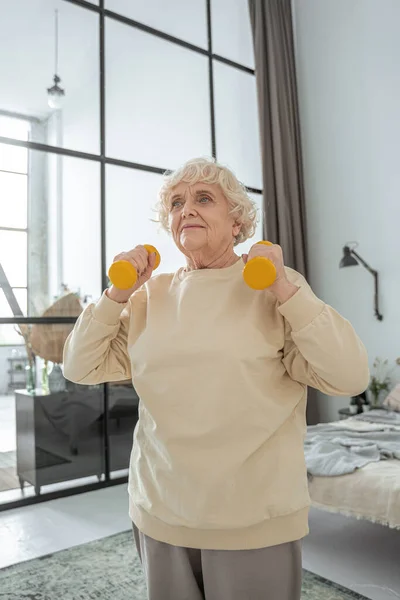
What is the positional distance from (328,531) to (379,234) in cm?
234

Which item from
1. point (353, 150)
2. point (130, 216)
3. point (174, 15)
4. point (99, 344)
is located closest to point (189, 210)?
point (99, 344)

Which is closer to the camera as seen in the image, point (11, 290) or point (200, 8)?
point (11, 290)

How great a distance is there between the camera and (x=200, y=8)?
4.30 m

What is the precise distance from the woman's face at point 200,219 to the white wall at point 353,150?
125 inches

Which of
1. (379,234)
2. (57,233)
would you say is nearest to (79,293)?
(57,233)


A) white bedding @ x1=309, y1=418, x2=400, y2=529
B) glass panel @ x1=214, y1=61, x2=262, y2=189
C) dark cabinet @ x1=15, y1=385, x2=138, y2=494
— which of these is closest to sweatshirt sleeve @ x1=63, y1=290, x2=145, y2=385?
white bedding @ x1=309, y1=418, x2=400, y2=529

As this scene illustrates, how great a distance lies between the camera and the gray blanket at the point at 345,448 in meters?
2.27

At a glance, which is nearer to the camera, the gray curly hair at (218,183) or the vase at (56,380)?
the gray curly hair at (218,183)

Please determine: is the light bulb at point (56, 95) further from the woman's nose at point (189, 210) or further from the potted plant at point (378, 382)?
the potted plant at point (378, 382)

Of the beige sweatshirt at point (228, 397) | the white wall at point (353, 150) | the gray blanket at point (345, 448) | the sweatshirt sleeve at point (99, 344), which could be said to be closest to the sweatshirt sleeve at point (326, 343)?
the beige sweatshirt at point (228, 397)

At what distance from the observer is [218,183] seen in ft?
3.45

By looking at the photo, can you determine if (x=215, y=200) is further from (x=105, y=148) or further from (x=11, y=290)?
(x=105, y=148)

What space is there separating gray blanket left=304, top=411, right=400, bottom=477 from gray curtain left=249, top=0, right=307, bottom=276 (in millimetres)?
1788

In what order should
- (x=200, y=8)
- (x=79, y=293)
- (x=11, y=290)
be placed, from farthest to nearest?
1. (x=200, y=8)
2. (x=79, y=293)
3. (x=11, y=290)
